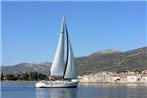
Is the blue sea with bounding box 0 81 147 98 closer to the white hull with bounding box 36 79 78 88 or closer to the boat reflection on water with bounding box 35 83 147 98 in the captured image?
the boat reflection on water with bounding box 35 83 147 98

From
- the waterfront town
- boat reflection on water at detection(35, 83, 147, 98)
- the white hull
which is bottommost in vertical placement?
boat reflection on water at detection(35, 83, 147, 98)

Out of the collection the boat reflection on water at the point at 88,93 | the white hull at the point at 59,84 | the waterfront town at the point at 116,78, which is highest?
the waterfront town at the point at 116,78

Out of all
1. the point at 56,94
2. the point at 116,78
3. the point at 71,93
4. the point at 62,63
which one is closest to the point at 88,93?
the point at 71,93

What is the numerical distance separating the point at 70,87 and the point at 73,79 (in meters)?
1.51

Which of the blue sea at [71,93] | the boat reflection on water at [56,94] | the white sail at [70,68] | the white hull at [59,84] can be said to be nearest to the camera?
the blue sea at [71,93]

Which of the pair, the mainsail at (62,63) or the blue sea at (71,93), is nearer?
the blue sea at (71,93)

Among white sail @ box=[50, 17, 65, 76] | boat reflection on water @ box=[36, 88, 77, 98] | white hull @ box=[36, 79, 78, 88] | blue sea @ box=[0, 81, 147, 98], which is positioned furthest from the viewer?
white hull @ box=[36, 79, 78, 88]

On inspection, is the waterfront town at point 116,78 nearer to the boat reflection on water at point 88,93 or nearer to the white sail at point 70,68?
the white sail at point 70,68

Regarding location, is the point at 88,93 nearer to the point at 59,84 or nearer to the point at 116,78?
the point at 59,84

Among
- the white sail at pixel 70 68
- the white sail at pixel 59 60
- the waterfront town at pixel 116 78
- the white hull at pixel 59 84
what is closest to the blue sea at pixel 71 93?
the white hull at pixel 59 84

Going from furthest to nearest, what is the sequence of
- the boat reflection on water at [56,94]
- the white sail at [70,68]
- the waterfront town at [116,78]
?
1. the waterfront town at [116,78]
2. the white sail at [70,68]
3. the boat reflection on water at [56,94]

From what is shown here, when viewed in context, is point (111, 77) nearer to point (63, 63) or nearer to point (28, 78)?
point (28, 78)

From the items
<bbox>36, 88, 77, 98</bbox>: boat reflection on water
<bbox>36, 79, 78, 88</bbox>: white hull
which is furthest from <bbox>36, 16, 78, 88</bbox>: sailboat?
<bbox>36, 88, 77, 98</bbox>: boat reflection on water

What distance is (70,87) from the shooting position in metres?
81.8
